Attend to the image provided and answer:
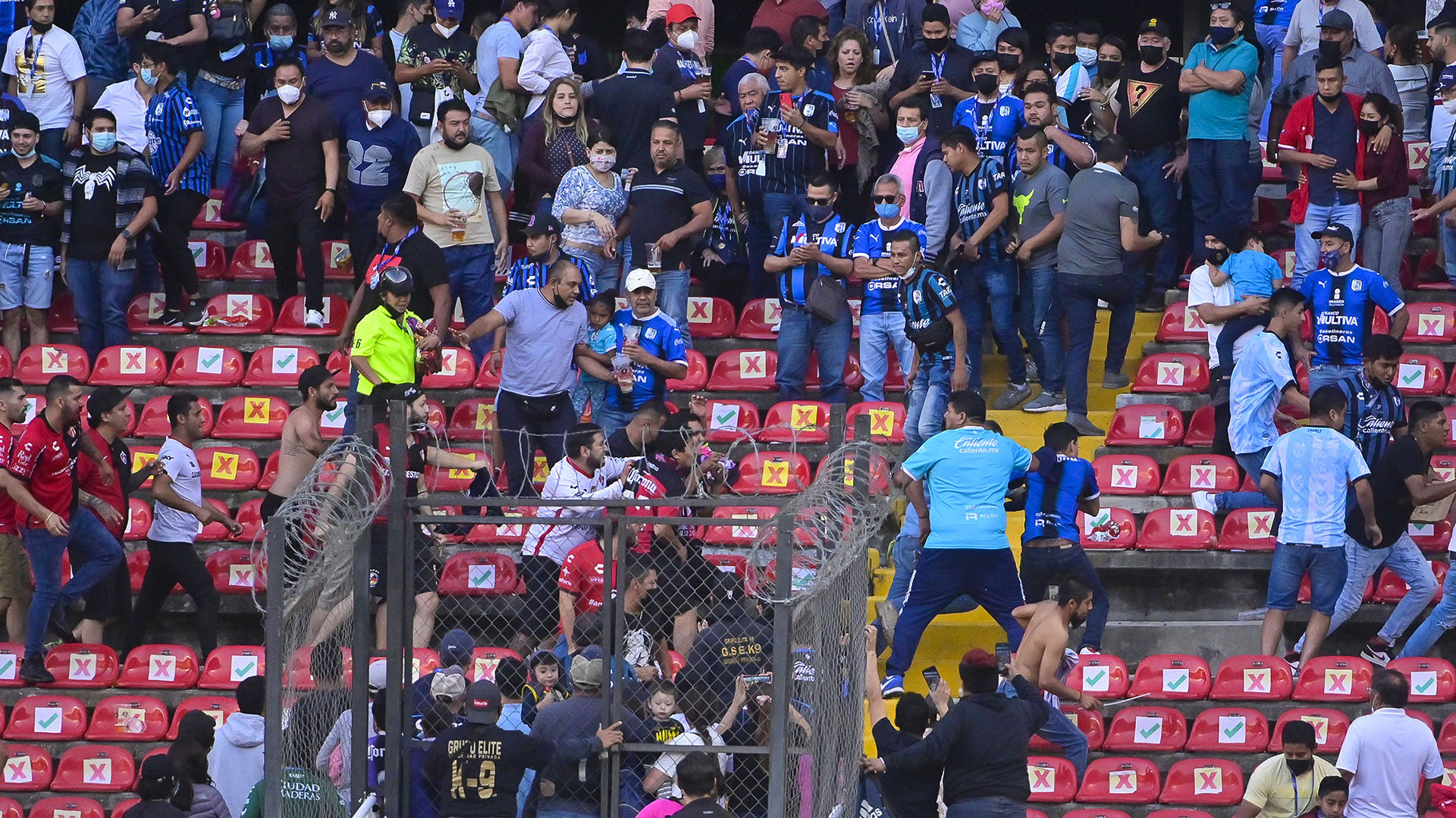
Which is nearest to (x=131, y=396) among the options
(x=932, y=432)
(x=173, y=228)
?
(x=173, y=228)

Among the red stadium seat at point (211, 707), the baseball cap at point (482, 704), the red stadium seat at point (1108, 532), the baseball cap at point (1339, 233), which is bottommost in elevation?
the red stadium seat at point (211, 707)

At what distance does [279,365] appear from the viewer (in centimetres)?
1456

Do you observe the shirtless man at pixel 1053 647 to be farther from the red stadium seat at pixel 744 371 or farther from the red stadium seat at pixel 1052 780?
the red stadium seat at pixel 744 371

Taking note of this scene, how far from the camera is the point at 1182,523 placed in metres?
12.9

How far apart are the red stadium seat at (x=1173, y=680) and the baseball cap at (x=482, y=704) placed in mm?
4451

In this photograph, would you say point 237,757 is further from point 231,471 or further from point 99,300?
point 99,300

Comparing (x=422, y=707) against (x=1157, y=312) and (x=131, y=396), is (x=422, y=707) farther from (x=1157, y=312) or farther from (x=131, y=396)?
(x=1157, y=312)

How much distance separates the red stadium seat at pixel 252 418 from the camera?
14.1 m

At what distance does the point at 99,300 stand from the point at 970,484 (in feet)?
23.2

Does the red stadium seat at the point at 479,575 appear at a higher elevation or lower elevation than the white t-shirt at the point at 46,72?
lower

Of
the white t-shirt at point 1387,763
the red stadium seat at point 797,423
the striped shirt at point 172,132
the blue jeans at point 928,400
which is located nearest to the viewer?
the white t-shirt at point 1387,763

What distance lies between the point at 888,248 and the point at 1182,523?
260 cm

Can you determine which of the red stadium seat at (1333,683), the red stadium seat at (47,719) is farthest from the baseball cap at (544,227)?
the red stadium seat at (1333,683)

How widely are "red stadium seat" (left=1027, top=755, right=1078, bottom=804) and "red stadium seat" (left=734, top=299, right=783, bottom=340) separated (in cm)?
472
